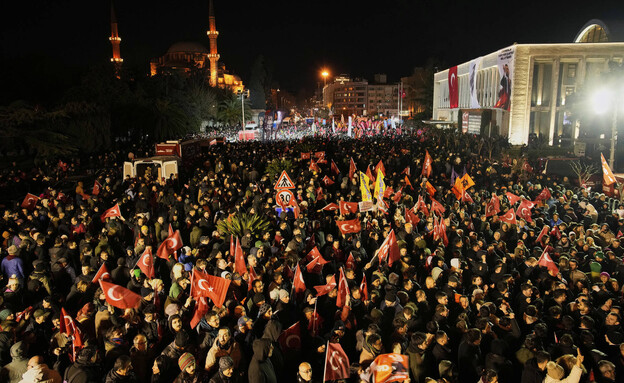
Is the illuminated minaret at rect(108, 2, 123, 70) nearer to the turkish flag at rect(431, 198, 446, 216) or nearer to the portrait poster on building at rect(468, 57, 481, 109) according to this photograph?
the portrait poster on building at rect(468, 57, 481, 109)

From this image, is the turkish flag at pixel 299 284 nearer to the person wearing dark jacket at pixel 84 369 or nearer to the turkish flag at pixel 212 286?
the turkish flag at pixel 212 286

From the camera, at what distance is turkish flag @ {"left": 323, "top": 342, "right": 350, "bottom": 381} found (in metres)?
4.75

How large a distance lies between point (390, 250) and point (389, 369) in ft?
11.8

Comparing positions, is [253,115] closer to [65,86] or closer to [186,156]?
[65,86]

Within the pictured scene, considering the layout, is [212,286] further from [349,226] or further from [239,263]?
[349,226]

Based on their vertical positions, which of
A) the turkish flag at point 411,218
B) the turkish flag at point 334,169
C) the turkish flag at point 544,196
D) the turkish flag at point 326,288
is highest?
the turkish flag at point 334,169

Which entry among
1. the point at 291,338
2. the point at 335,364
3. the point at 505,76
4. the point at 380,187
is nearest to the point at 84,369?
the point at 291,338

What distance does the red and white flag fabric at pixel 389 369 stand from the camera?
4.73 metres

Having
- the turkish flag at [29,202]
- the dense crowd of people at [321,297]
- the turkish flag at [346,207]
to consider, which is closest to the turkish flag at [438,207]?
the dense crowd of people at [321,297]

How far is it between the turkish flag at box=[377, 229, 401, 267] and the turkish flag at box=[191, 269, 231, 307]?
295 cm

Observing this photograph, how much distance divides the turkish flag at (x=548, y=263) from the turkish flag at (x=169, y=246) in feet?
20.9

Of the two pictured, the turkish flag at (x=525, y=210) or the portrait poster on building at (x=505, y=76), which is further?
the portrait poster on building at (x=505, y=76)

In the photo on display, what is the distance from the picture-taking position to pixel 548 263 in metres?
7.52

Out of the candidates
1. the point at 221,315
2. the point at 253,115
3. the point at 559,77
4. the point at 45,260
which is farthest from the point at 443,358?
the point at 253,115
